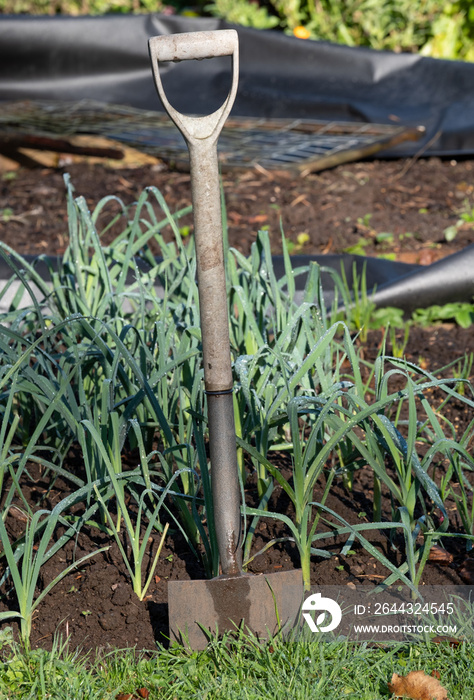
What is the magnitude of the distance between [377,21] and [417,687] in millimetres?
6023

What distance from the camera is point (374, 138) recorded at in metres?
4.27

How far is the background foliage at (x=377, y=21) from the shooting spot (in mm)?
5988

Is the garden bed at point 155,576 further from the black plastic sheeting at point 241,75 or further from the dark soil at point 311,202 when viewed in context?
the black plastic sheeting at point 241,75

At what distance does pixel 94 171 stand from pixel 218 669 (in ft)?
11.2

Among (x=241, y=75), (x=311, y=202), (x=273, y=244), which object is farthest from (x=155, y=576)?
(x=241, y=75)

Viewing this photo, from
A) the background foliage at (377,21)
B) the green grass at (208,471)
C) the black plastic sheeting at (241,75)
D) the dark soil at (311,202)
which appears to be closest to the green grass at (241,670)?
the green grass at (208,471)

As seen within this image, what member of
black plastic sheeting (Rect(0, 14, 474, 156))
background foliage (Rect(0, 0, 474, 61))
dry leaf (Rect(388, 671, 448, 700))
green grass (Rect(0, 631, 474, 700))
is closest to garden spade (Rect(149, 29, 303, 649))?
green grass (Rect(0, 631, 474, 700))

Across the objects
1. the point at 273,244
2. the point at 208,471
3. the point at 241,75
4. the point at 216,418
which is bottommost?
the point at 208,471

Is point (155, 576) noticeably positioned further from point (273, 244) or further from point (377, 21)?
point (377, 21)

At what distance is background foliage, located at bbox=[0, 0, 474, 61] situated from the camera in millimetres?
5988

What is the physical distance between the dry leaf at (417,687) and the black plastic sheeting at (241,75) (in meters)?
3.98

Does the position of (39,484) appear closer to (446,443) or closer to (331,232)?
(446,443)

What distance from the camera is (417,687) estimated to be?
1140mm

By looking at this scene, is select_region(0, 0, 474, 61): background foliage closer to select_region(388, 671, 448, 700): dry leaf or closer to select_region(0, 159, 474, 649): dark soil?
select_region(0, 159, 474, 649): dark soil
